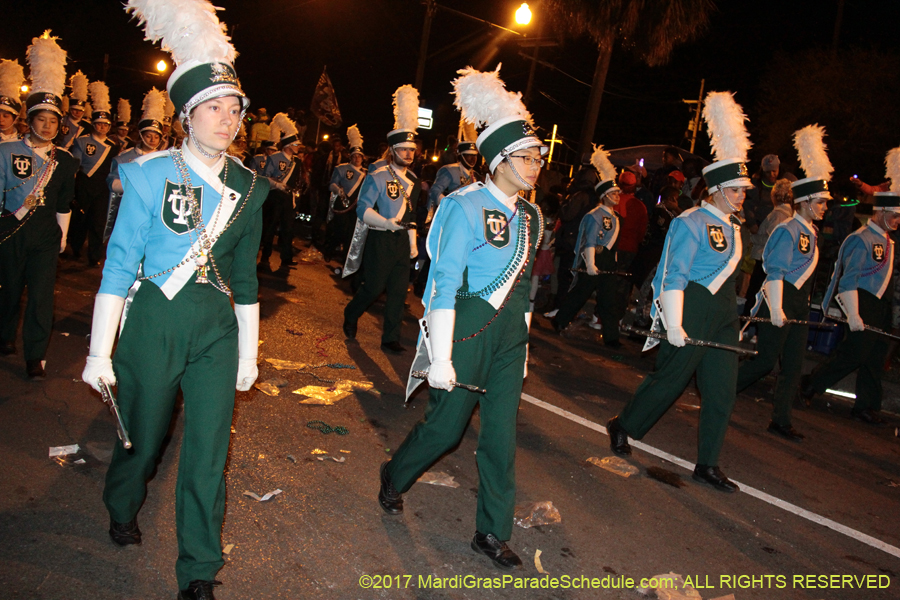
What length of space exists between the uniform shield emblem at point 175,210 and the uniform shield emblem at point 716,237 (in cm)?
365

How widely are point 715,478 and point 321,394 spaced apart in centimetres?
311

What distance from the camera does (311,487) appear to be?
170 inches

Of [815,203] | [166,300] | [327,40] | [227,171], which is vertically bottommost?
[166,300]

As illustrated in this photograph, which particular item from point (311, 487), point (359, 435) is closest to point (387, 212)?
point (359, 435)

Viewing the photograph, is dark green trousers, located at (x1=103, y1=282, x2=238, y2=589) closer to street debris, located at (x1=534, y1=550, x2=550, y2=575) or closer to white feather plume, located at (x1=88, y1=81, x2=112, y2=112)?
street debris, located at (x1=534, y1=550, x2=550, y2=575)

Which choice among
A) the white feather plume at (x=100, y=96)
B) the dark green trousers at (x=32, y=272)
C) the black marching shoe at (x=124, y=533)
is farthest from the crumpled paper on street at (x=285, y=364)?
the white feather plume at (x=100, y=96)

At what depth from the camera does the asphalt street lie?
3414 mm

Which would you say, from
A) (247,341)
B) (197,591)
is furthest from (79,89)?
(197,591)

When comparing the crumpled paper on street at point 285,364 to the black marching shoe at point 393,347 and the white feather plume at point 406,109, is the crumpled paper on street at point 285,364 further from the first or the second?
the white feather plume at point 406,109

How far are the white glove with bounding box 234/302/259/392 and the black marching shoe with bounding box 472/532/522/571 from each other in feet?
4.77

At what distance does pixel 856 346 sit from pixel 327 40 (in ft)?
139

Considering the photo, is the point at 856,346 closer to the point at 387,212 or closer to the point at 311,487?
the point at 387,212

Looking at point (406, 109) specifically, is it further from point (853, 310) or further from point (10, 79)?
point (853, 310)

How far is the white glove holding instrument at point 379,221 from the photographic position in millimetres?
7802
